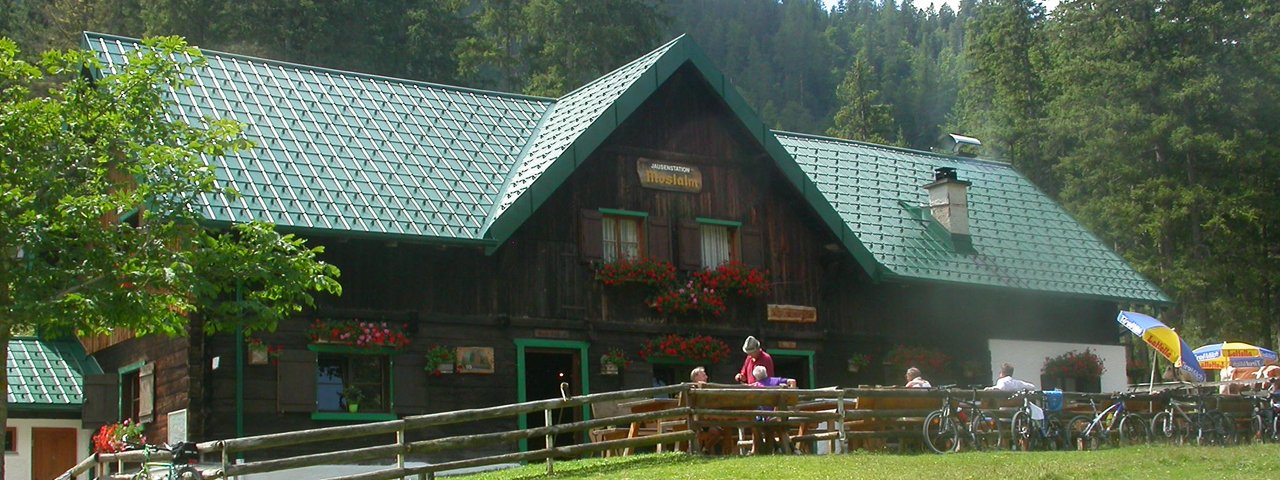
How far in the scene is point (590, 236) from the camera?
82.0ft

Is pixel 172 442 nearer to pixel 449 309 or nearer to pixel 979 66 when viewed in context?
pixel 449 309

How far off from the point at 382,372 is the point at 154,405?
10.2ft

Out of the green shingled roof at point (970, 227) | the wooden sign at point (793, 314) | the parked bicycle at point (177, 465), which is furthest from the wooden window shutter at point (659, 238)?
the parked bicycle at point (177, 465)

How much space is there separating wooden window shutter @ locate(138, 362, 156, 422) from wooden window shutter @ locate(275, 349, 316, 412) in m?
2.09

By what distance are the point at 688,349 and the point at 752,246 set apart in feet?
7.68

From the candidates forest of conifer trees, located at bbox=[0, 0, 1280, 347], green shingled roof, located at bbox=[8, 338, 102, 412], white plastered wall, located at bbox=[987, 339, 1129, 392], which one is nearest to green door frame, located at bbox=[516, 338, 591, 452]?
green shingled roof, located at bbox=[8, 338, 102, 412]

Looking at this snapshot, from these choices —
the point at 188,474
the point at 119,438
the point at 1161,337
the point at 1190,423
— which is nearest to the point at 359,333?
the point at 119,438

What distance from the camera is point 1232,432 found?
23656 millimetres

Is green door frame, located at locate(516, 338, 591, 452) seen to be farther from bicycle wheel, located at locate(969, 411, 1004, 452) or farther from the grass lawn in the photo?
bicycle wheel, located at locate(969, 411, 1004, 452)

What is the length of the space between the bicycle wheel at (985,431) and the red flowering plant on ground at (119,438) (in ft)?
36.0

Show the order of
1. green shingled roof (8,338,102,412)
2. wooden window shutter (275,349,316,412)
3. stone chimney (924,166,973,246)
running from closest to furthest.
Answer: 1. wooden window shutter (275,349,316,412)
2. green shingled roof (8,338,102,412)
3. stone chimney (924,166,973,246)

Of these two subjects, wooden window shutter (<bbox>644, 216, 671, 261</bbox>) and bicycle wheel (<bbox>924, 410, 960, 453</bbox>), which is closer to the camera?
bicycle wheel (<bbox>924, 410, 960, 453</bbox>)

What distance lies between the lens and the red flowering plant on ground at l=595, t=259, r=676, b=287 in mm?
24828

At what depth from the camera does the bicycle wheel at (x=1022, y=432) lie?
70.1ft
